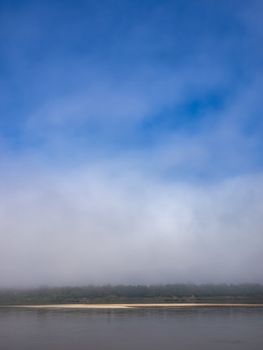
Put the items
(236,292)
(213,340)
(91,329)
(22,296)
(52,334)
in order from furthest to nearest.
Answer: (236,292) → (22,296) → (91,329) → (52,334) → (213,340)

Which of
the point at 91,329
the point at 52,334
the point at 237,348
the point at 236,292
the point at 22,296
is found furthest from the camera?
the point at 236,292

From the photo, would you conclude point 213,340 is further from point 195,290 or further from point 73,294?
point 195,290

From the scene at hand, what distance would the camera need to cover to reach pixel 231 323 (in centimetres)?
4169

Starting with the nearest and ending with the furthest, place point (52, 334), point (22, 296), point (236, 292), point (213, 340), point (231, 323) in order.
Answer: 1. point (213, 340)
2. point (52, 334)
3. point (231, 323)
4. point (22, 296)
5. point (236, 292)

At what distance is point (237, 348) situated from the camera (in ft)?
88.5

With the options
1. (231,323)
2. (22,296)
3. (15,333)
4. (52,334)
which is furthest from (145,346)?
→ (22,296)

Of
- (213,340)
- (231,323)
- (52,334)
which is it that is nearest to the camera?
(213,340)

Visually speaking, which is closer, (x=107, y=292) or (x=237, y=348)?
(x=237, y=348)

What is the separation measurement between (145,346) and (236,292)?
92276 mm

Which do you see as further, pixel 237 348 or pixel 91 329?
pixel 91 329

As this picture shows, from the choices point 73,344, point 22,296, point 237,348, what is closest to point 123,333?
point 73,344

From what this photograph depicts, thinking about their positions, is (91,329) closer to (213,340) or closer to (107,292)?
(213,340)

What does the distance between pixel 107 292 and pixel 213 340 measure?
8909 cm

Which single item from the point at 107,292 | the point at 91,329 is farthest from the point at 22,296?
the point at 91,329
